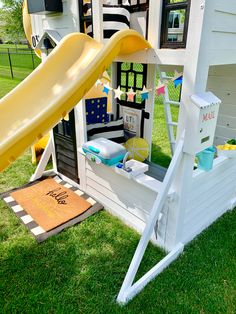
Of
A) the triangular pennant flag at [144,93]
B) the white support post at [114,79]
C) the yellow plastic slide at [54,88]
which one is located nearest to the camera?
the yellow plastic slide at [54,88]

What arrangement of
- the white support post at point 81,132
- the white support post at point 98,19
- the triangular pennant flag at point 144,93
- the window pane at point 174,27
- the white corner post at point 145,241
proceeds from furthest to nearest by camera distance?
the white support post at point 81,132 → the triangular pennant flag at point 144,93 → the white support post at point 98,19 → the window pane at point 174,27 → the white corner post at point 145,241

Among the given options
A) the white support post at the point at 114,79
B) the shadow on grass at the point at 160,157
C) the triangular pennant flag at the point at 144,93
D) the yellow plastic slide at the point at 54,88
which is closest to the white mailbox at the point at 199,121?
the triangular pennant flag at the point at 144,93

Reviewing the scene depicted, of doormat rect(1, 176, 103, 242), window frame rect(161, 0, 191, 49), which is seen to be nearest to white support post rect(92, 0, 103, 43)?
window frame rect(161, 0, 191, 49)

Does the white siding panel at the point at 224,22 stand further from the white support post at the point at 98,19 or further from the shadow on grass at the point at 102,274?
the shadow on grass at the point at 102,274

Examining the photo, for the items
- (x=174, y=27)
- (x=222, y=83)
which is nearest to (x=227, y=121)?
(x=222, y=83)

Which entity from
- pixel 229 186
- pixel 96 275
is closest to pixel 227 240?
pixel 229 186

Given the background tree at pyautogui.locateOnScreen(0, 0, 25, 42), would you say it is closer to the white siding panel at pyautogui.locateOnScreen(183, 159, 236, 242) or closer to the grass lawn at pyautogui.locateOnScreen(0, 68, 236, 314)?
the grass lawn at pyautogui.locateOnScreen(0, 68, 236, 314)

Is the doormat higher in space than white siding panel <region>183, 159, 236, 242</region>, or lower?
lower

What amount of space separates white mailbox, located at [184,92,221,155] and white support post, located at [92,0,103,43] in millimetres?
1275

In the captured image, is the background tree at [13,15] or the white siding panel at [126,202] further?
the background tree at [13,15]

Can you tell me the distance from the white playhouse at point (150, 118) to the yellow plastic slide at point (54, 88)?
21cm

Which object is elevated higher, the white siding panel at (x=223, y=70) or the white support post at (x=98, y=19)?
the white support post at (x=98, y=19)

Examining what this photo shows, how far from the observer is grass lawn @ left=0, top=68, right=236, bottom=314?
2.32 meters

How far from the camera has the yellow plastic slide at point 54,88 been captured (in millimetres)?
1904
